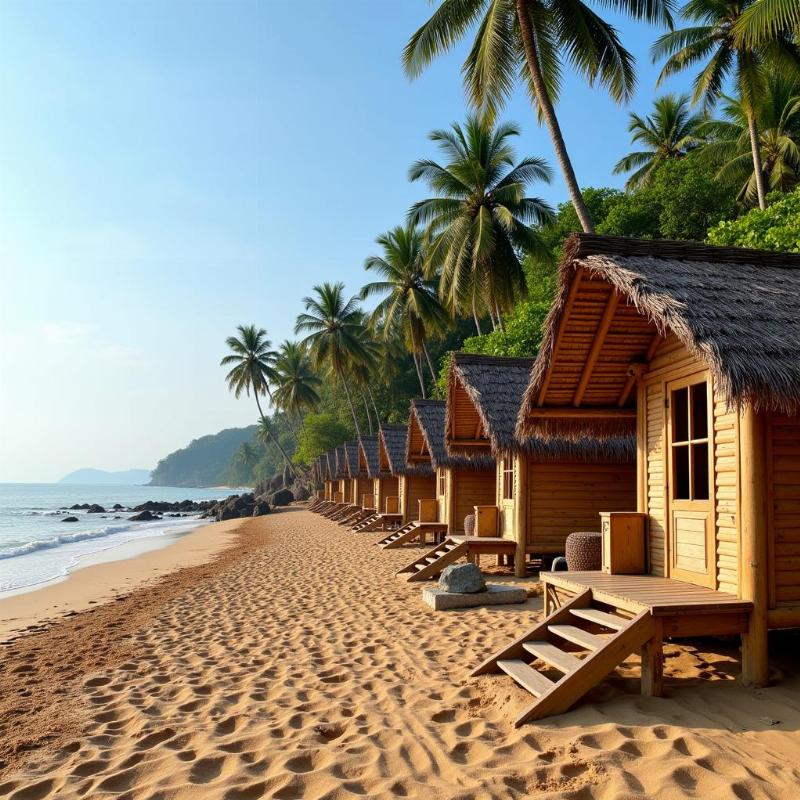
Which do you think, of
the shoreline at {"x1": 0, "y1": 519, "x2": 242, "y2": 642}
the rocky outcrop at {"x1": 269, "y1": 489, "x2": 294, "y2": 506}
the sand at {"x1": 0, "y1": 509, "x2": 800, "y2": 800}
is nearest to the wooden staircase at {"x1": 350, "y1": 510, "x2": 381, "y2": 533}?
the shoreline at {"x1": 0, "y1": 519, "x2": 242, "y2": 642}

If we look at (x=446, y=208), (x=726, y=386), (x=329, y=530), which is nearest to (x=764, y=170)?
(x=446, y=208)

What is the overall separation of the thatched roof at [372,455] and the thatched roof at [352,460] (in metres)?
2.48

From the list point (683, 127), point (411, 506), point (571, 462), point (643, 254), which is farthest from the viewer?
point (683, 127)

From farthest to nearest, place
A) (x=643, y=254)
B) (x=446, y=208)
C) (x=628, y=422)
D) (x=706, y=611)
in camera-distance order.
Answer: (x=446, y=208), (x=628, y=422), (x=643, y=254), (x=706, y=611)

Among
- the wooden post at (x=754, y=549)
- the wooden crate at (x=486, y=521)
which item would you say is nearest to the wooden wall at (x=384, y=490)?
the wooden crate at (x=486, y=521)

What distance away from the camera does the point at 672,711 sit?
4.57 metres

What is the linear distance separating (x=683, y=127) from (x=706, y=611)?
30.8 metres

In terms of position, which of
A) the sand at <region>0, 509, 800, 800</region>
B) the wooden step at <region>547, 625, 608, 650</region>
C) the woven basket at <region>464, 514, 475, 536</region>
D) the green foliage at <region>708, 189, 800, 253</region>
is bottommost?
the sand at <region>0, 509, 800, 800</region>

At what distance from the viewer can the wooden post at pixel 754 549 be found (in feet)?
16.3

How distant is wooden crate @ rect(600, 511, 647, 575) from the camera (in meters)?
6.68

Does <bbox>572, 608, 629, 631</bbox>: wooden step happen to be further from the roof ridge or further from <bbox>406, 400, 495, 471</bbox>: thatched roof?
<bbox>406, 400, 495, 471</bbox>: thatched roof

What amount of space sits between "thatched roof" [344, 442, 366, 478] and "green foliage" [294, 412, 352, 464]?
15198 millimetres

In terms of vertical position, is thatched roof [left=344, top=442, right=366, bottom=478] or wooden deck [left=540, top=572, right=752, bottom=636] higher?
Result: thatched roof [left=344, top=442, right=366, bottom=478]

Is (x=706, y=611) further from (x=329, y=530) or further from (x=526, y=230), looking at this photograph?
(x=329, y=530)
